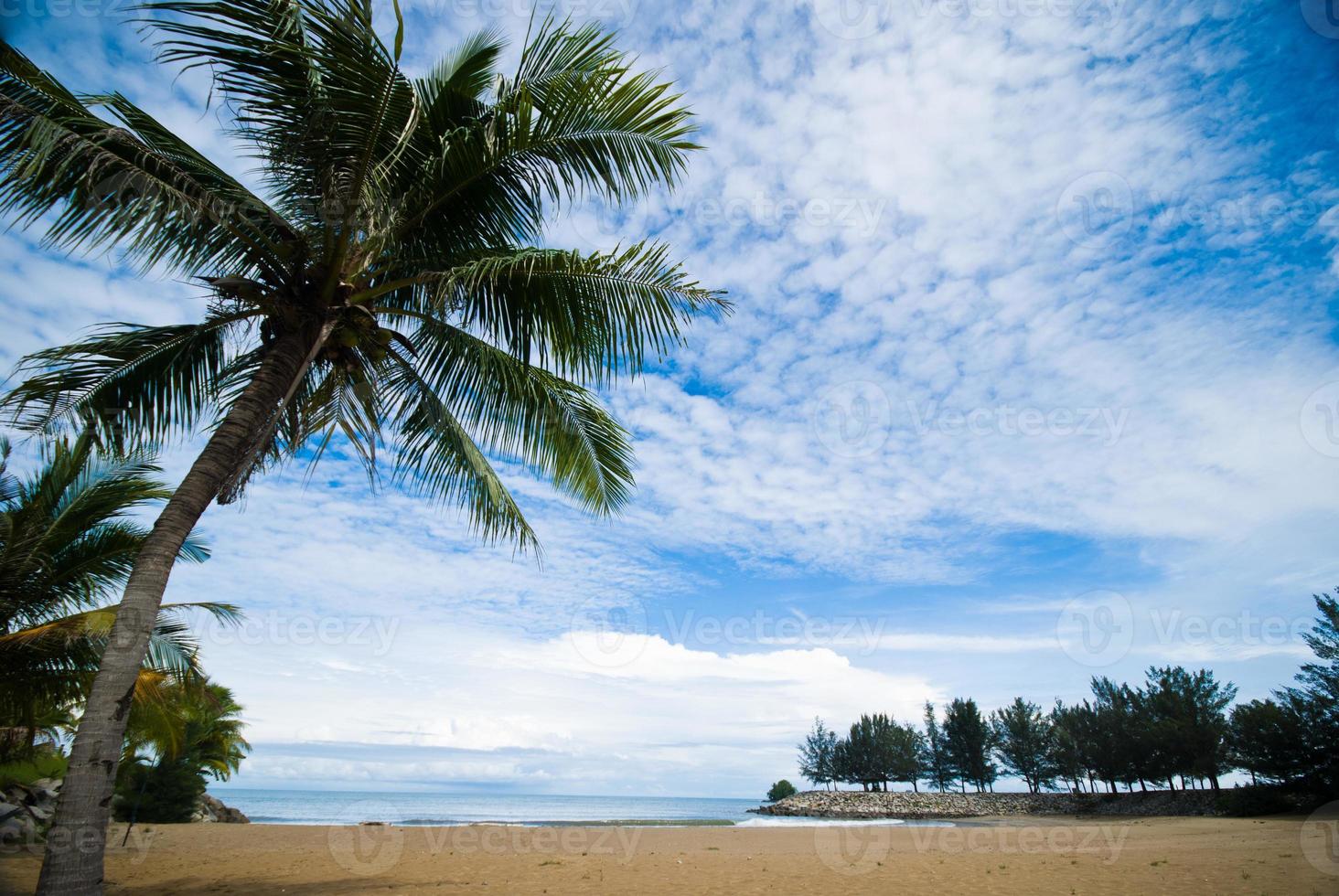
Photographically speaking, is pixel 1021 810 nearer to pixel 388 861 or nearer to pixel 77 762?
pixel 388 861

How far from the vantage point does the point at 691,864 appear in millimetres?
11383

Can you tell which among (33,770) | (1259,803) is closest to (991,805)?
(1259,803)

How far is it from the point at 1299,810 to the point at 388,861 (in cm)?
3340

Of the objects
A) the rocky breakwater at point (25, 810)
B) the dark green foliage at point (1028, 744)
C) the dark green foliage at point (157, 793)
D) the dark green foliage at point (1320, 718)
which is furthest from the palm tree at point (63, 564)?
the dark green foliage at point (1028, 744)

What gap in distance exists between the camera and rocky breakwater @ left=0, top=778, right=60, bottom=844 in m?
11.7

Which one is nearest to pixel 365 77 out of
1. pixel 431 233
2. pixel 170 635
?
pixel 431 233

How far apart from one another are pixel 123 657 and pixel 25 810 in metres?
13.8

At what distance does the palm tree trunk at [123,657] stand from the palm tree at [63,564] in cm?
514

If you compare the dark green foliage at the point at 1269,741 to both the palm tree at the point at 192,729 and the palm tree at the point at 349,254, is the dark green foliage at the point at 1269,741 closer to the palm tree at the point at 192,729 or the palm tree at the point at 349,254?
the palm tree at the point at 349,254

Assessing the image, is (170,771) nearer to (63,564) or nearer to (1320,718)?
(63,564)

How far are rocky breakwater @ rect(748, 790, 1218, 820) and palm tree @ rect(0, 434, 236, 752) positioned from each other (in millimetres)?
42285

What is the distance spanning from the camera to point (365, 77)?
555cm

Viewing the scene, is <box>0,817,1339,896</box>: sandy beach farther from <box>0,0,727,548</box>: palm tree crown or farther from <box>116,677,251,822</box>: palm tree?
<box>0,0,727,548</box>: palm tree crown

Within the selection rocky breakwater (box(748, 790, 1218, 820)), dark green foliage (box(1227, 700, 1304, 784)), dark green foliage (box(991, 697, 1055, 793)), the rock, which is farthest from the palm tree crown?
dark green foliage (box(991, 697, 1055, 793))
